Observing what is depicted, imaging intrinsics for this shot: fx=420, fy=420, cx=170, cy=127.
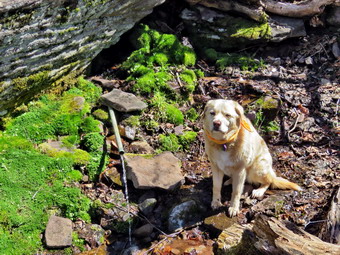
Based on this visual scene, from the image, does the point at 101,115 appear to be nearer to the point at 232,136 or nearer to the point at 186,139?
the point at 186,139

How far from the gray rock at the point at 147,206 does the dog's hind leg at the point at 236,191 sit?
3.63 ft

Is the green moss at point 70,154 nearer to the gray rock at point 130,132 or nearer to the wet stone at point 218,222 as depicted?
the gray rock at point 130,132

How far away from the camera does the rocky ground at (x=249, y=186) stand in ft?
18.5

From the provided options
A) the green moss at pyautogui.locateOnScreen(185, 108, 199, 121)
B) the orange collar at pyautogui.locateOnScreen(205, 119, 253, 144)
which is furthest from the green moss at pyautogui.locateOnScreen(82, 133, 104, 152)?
the orange collar at pyautogui.locateOnScreen(205, 119, 253, 144)

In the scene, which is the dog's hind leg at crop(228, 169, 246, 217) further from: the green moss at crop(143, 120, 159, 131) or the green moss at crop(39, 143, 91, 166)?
the green moss at crop(39, 143, 91, 166)

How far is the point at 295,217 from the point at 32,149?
157 inches

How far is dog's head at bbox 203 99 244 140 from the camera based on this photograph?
5.06 m

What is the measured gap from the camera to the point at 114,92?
7.73m

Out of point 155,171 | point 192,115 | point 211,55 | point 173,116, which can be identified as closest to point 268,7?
point 211,55

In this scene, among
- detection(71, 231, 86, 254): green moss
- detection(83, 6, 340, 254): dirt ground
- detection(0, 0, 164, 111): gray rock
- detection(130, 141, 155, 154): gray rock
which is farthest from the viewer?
detection(130, 141, 155, 154): gray rock

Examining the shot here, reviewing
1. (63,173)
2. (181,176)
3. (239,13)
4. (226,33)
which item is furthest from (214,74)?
(63,173)

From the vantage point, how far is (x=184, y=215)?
5.81 metres

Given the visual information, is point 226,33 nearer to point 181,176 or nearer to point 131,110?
point 131,110

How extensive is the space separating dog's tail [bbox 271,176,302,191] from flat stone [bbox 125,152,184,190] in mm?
1364
